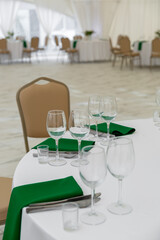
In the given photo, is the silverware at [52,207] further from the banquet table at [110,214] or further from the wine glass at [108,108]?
the wine glass at [108,108]

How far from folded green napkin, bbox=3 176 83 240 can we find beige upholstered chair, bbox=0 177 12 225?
1.84ft

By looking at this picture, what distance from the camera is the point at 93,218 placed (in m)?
1.13

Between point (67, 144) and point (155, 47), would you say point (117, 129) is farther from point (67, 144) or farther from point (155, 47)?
point (155, 47)

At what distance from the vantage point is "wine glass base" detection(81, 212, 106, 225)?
1.11 meters

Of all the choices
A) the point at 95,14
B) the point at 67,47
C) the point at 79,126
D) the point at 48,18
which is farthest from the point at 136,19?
the point at 79,126

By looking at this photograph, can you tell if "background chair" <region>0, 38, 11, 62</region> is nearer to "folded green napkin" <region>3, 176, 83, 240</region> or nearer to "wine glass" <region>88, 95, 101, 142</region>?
"wine glass" <region>88, 95, 101, 142</region>

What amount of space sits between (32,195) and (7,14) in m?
14.3

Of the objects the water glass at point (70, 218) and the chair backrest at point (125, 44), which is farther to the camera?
the chair backrest at point (125, 44)

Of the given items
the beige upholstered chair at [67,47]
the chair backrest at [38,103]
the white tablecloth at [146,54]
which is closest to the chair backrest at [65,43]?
the beige upholstered chair at [67,47]

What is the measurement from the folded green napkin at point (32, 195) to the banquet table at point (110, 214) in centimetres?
4

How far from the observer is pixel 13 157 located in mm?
3930

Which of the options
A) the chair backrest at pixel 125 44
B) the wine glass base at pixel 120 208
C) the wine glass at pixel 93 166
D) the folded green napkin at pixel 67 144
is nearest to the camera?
the wine glass at pixel 93 166

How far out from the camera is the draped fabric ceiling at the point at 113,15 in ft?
47.3

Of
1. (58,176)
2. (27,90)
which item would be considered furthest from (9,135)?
(58,176)
